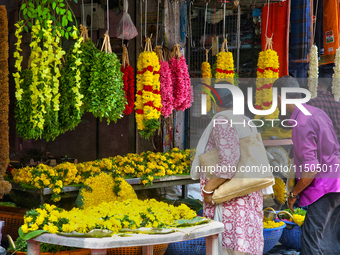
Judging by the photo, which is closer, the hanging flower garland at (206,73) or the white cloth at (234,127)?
the white cloth at (234,127)

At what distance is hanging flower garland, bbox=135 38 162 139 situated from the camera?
14.2ft

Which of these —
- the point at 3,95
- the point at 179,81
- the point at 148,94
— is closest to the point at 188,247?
the point at 148,94

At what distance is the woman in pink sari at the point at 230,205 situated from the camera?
3027 millimetres

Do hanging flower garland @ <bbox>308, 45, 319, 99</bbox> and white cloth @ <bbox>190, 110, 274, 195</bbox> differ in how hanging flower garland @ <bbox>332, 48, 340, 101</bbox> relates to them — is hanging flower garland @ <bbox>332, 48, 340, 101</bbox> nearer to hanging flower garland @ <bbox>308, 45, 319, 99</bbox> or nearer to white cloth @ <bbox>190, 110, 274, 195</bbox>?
hanging flower garland @ <bbox>308, 45, 319, 99</bbox>

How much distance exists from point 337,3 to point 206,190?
4495 millimetres

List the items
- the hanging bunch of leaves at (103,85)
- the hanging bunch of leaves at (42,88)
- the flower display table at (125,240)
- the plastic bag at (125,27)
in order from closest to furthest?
the flower display table at (125,240) → the hanging bunch of leaves at (42,88) → the hanging bunch of leaves at (103,85) → the plastic bag at (125,27)

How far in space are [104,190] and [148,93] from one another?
1.21 m

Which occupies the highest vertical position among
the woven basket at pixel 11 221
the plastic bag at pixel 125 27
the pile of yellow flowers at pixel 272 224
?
the plastic bag at pixel 125 27

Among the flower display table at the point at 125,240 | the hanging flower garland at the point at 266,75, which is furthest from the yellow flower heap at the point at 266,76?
the flower display table at the point at 125,240

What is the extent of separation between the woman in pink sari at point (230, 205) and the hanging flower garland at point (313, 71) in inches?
121

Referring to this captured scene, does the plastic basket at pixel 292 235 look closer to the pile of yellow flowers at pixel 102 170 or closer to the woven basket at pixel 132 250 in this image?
the pile of yellow flowers at pixel 102 170

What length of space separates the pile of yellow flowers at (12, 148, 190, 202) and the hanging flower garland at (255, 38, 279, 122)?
1.34m

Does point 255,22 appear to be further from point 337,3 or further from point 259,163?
point 259,163

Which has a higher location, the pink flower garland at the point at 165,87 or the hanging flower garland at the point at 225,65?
the hanging flower garland at the point at 225,65
